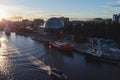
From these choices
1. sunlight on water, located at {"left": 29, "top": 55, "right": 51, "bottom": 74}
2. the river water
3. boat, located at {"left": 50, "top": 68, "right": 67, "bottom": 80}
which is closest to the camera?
boat, located at {"left": 50, "top": 68, "right": 67, "bottom": 80}

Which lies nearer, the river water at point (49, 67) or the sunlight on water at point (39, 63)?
the river water at point (49, 67)

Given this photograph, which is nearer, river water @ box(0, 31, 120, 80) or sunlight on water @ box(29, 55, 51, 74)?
river water @ box(0, 31, 120, 80)

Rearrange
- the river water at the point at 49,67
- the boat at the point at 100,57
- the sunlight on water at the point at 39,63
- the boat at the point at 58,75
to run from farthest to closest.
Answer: the boat at the point at 100,57
the sunlight on water at the point at 39,63
the river water at the point at 49,67
the boat at the point at 58,75

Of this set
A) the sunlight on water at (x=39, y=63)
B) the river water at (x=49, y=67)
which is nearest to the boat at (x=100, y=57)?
the river water at (x=49, y=67)

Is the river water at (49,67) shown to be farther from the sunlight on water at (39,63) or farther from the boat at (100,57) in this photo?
the boat at (100,57)

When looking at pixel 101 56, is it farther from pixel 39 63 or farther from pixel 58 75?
pixel 58 75

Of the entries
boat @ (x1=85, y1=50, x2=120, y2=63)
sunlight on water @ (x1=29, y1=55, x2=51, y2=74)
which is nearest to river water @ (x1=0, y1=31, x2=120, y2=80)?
sunlight on water @ (x1=29, y1=55, x2=51, y2=74)

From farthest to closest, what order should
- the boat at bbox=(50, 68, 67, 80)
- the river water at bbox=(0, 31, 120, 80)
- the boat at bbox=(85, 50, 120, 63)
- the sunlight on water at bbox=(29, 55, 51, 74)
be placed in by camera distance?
the boat at bbox=(85, 50, 120, 63), the sunlight on water at bbox=(29, 55, 51, 74), the river water at bbox=(0, 31, 120, 80), the boat at bbox=(50, 68, 67, 80)

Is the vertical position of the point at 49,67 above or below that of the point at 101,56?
below

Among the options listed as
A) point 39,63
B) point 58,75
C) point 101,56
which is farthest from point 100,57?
point 58,75

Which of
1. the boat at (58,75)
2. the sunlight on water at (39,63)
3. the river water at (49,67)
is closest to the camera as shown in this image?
the boat at (58,75)

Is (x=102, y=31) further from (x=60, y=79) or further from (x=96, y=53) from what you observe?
(x=60, y=79)

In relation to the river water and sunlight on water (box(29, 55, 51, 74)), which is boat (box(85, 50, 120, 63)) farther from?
sunlight on water (box(29, 55, 51, 74))
